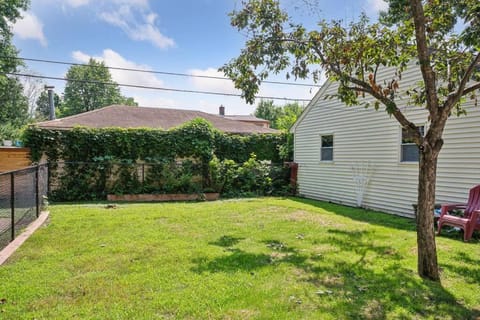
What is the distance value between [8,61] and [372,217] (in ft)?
69.2

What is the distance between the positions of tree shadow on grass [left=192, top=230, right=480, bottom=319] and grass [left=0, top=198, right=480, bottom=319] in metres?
0.01

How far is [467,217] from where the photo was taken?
6039 millimetres

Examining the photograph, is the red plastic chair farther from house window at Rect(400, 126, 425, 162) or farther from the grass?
house window at Rect(400, 126, 425, 162)

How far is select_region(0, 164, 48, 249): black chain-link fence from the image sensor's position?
16.3ft

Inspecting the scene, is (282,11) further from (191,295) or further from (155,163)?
(155,163)

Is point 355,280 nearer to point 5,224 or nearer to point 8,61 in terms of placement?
point 5,224

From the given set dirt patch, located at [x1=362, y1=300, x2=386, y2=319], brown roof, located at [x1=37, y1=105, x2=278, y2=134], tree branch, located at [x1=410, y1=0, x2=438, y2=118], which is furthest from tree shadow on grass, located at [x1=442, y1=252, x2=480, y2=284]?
brown roof, located at [x1=37, y1=105, x2=278, y2=134]

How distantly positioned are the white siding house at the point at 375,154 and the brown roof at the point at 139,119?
16.1 ft

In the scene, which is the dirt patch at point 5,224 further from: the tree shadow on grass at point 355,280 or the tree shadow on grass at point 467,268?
the tree shadow on grass at point 467,268

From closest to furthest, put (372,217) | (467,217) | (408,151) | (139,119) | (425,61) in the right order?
(425,61) → (467,217) → (372,217) → (408,151) → (139,119)

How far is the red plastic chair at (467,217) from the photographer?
5.69m

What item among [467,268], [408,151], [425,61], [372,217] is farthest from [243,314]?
[408,151]

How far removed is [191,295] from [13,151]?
11.0m

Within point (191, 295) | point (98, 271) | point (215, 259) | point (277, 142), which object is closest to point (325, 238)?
point (215, 259)
